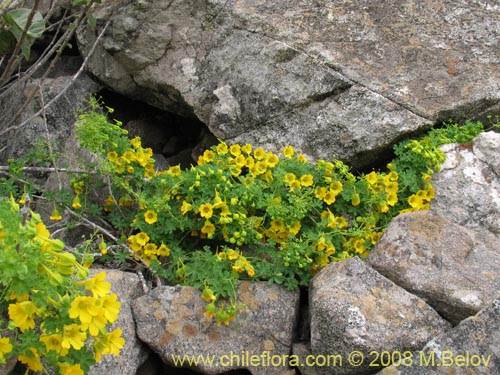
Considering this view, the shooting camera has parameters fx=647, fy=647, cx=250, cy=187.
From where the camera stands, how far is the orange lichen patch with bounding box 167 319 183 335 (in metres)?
3.30

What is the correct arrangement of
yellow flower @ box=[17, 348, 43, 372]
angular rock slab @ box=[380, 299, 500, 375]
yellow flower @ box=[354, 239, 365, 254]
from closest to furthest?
1. yellow flower @ box=[17, 348, 43, 372]
2. angular rock slab @ box=[380, 299, 500, 375]
3. yellow flower @ box=[354, 239, 365, 254]

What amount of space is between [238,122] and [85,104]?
56.5 inches

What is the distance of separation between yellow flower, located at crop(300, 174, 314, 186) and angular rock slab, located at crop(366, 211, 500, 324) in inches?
24.2

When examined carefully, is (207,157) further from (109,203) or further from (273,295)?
(273,295)

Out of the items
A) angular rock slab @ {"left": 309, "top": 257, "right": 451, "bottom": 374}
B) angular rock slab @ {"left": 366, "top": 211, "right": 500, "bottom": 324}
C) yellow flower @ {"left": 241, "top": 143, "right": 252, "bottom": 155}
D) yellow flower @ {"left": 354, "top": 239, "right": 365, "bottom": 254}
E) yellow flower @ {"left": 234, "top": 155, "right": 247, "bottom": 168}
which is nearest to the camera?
angular rock slab @ {"left": 309, "top": 257, "right": 451, "bottom": 374}

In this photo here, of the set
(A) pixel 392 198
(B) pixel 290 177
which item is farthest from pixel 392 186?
(B) pixel 290 177

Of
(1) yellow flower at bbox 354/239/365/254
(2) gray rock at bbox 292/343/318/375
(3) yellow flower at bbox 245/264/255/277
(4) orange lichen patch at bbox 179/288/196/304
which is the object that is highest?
(3) yellow flower at bbox 245/264/255/277

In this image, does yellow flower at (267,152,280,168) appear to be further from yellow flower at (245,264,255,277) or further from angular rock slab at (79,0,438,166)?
yellow flower at (245,264,255,277)

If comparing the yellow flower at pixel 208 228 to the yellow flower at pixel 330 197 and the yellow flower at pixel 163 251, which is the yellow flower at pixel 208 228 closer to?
the yellow flower at pixel 163 251

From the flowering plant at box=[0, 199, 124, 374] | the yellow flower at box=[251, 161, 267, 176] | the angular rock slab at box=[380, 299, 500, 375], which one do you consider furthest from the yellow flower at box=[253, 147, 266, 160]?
the flowering plant at box=[0, 199, 124, 374]

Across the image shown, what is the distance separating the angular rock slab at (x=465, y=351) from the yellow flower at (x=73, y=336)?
4.30 ft

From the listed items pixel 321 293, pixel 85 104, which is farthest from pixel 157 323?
pixel 85 104

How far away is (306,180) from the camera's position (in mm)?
3959

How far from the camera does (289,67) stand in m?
4.48
